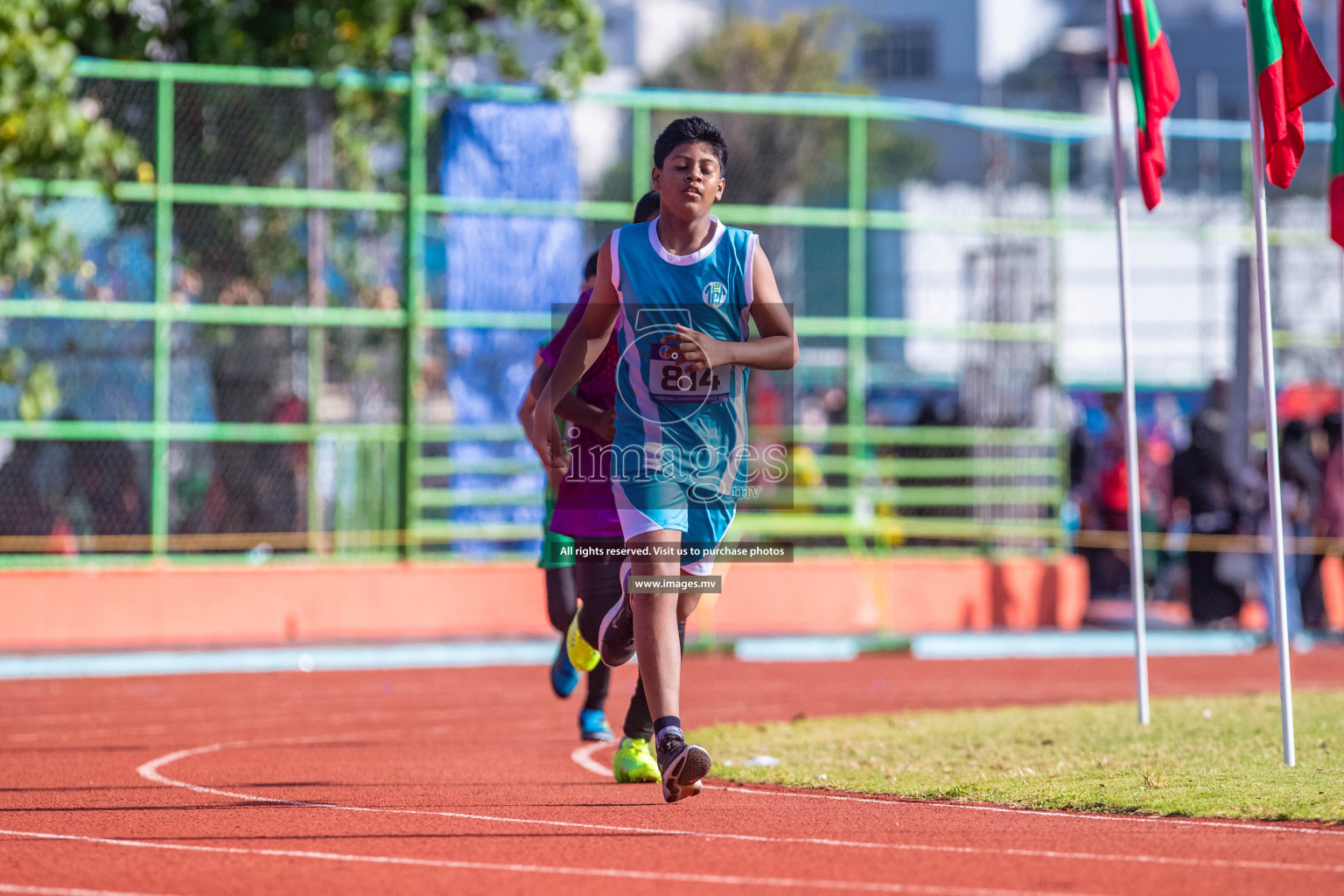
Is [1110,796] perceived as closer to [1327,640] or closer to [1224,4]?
[1327,640]

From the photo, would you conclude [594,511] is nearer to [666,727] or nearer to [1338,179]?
[666,727]

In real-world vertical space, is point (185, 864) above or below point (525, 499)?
below

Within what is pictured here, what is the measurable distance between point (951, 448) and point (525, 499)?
415cm

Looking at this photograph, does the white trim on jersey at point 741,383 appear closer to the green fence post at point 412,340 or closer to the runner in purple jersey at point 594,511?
the runner in purple jersey at point 594,511

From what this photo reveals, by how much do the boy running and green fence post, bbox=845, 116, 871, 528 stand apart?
10.6m

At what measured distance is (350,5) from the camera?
1655 cm

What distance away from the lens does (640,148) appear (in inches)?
661

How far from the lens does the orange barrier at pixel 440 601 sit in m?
14.9

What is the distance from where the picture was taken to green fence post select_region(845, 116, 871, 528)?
17.0m

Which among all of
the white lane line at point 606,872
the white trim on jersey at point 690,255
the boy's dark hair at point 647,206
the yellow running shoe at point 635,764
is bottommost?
the white lane line at point 606,872

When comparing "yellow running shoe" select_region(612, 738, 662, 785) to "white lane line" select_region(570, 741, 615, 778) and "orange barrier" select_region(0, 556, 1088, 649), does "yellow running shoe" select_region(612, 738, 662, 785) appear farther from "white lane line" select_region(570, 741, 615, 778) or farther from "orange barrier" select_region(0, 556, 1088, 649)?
"orange barrier" select_region(0, 556, 1088, 649)

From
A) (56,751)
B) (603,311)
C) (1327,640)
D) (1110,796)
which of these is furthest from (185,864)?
(1327,640)

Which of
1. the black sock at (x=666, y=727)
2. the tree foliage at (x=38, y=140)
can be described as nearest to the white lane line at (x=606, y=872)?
the black sock at (x=666, y=727)

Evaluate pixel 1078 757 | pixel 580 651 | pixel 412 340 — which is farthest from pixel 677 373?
pixel 412 340
